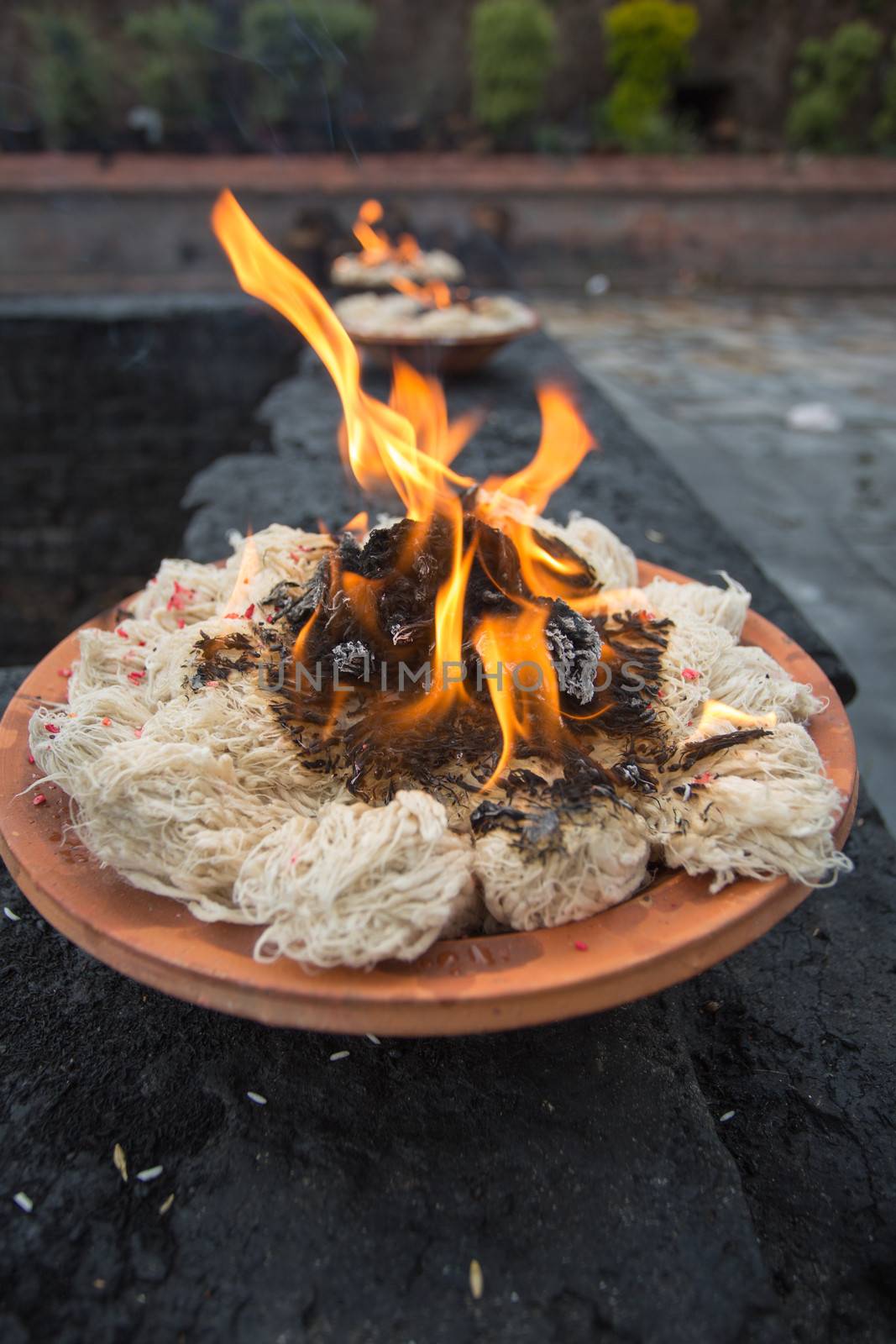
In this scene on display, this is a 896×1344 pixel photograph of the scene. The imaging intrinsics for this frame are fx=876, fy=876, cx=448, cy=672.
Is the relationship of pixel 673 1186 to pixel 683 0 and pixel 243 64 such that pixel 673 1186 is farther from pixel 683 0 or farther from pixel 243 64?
pixel 683 0

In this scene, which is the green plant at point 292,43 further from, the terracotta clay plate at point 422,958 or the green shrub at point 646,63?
the terracotta clay plate at point 422,958

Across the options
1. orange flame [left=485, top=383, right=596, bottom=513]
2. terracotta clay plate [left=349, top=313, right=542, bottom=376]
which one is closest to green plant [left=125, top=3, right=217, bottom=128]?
terracotta clay plate [left=349, top=313, right=542, bottom=376]

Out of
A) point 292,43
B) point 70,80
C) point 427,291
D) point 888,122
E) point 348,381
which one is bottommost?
point 427,291

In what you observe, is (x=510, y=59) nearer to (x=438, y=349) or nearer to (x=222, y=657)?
(x=438, y=349)

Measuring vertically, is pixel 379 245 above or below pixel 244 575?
above

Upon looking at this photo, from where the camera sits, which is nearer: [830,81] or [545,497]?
[545,497]

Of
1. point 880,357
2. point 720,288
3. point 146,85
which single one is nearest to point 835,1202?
point 880,357

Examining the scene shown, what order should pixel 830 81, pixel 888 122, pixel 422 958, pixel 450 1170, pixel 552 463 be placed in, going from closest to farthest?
1. pixel 422 958
2. pixel 450 1170
3. pixel 552 463
4. pixel 888 122
5. pixel 830 81

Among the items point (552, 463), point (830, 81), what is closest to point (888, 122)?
point (830, 81)
